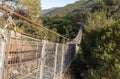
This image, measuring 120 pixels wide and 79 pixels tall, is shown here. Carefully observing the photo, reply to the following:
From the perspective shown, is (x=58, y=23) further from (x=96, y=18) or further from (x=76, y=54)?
(x=76, y=54)

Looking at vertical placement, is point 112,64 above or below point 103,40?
below

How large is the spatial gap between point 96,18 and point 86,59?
38.8 feet

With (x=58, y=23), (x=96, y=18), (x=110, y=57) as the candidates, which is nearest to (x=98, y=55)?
(x=110, y=57)

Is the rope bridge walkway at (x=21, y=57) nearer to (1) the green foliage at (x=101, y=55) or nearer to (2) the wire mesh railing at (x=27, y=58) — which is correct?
(2) the wire mesh railing at (x=27, y=58)

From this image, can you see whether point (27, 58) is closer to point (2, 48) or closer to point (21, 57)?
point (21, 57)

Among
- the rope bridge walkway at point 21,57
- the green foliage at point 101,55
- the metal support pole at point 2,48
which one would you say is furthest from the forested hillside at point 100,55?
the metal support pole at point 2,48

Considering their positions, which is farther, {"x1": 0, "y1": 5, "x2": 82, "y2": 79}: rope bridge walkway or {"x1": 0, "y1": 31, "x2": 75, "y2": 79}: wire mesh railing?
{"x1": 0, "y1": 31, "x2": 75, "y2": 79}: wire mesh railing

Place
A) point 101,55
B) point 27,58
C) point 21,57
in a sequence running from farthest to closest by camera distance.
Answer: point 101,55, point 27,58, point 21,57

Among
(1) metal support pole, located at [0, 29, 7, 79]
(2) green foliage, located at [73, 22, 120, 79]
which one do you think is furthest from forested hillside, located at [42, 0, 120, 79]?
(1) metal support pole, located at [0, 29, 7, 79]

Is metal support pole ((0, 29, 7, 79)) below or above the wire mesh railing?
above

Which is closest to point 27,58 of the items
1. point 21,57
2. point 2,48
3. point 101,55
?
point 21,57

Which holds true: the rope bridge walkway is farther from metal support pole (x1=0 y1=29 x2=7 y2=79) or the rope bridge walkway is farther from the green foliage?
the green foliage

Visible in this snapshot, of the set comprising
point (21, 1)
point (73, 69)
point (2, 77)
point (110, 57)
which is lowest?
point (73, 69)

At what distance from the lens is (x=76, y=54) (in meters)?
17.8
